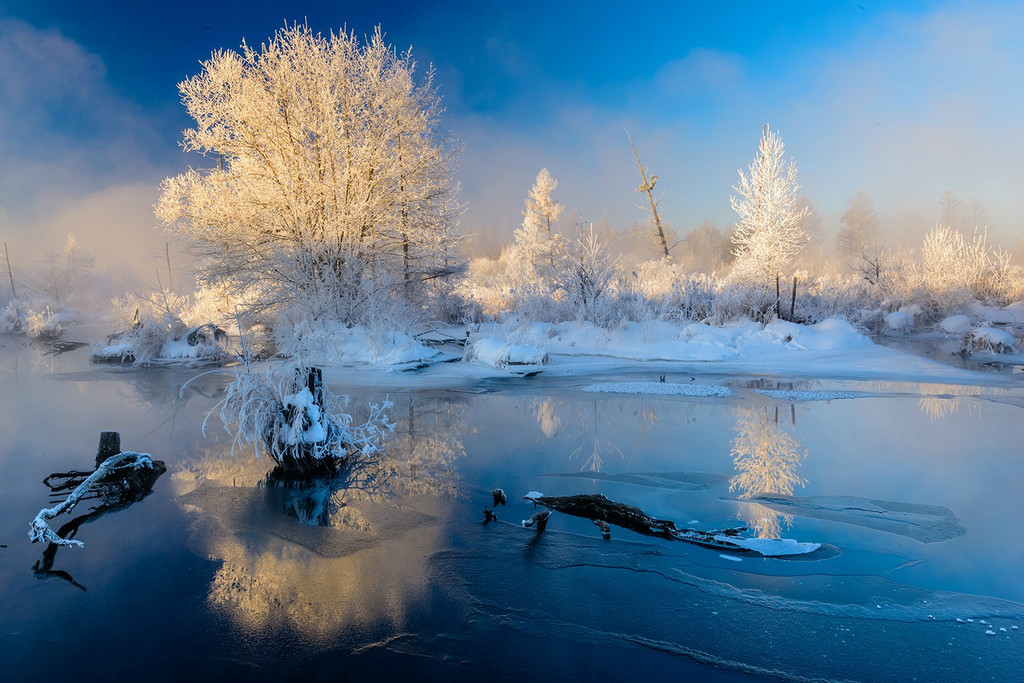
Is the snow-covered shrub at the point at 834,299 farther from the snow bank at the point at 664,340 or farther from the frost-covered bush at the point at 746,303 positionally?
the snow bank at the point at 664,340

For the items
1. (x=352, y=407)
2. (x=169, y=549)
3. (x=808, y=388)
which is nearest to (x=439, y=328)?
(x=352, y=407)

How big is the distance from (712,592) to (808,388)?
7646 mm

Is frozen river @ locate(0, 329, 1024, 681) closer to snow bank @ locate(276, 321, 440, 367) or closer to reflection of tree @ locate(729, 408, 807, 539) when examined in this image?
reflection of tree @ locate(729, 408, 807, 539)

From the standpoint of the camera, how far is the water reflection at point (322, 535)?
129 inches

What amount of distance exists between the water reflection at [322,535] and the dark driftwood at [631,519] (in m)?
1.01

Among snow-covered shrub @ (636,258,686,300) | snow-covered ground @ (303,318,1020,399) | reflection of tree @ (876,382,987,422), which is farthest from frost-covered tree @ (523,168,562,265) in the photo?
reflection of tree @ (876,382,987,422)

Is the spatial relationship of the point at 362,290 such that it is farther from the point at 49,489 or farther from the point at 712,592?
the point at 712,592

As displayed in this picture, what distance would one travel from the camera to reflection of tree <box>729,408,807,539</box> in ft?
14.4

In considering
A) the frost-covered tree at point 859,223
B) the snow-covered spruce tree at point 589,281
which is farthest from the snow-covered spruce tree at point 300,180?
the frost-covered tree at point 859,223

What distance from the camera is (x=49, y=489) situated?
5.20m

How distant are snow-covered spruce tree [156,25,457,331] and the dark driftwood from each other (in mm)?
11557

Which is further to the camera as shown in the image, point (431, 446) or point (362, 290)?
point (362, 290)

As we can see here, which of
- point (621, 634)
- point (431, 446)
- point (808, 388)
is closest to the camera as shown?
point (621, 634)

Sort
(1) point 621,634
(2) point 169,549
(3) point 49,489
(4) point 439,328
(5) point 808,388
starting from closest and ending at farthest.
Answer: (1) point 621,634
(2) point 169,549
(3) point 49,489
(5) point 808,388
(4) point 439,328
